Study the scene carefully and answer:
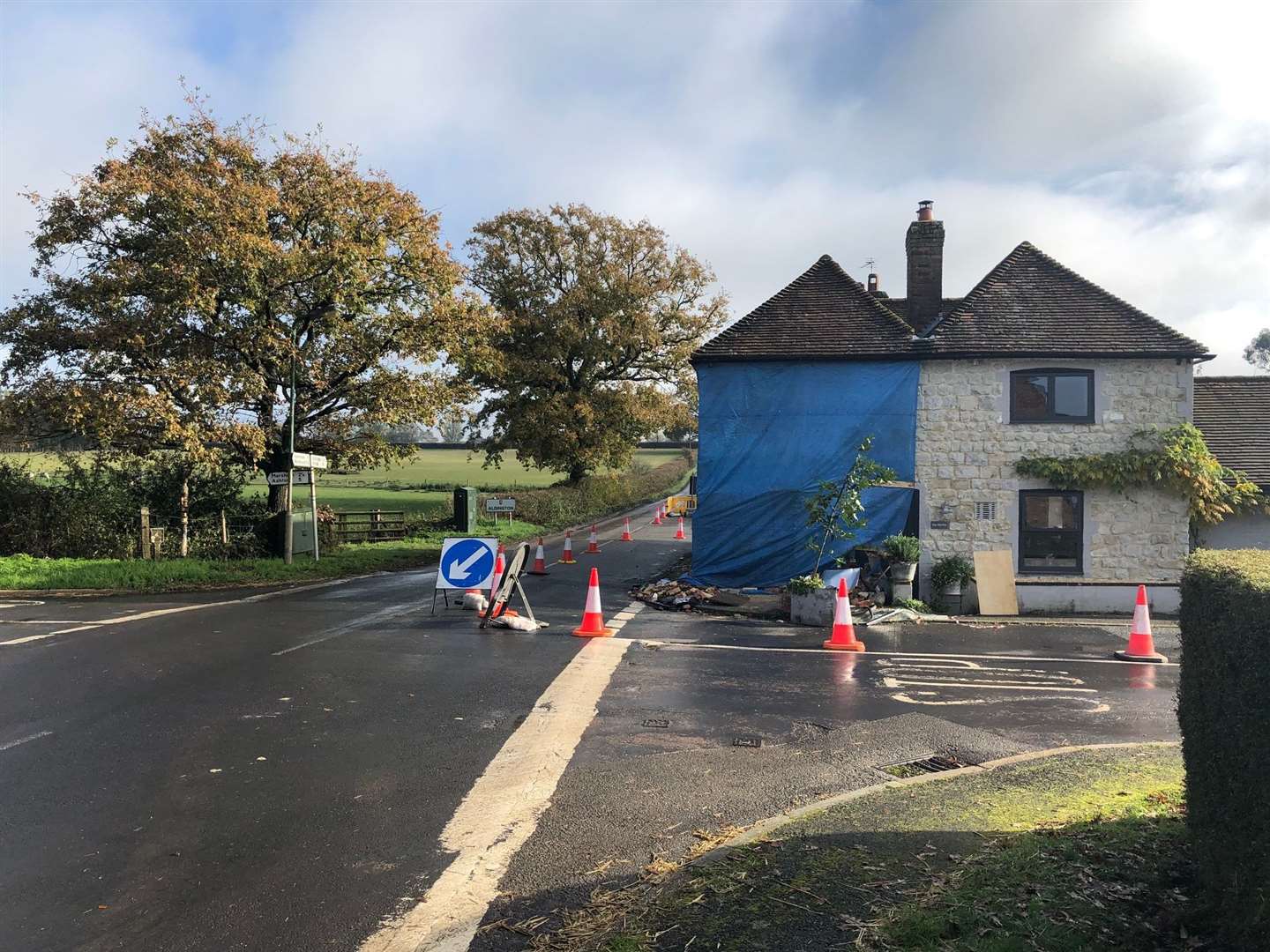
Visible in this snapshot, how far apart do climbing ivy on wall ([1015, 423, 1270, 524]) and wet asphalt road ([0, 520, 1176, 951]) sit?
4.41 metres

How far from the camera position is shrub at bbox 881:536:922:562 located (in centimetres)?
1512

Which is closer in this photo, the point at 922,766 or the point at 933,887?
the point at 933,887

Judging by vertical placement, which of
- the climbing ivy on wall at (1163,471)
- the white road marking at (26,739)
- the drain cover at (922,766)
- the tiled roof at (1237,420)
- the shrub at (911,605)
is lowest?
the white road marking at (26,739)

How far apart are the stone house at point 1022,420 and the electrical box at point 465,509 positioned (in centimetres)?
1273

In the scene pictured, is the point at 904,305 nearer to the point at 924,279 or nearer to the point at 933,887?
the point at 924,279

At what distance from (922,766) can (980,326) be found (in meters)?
12.8

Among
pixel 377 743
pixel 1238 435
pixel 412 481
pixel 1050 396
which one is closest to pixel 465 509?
pixel 1050 396

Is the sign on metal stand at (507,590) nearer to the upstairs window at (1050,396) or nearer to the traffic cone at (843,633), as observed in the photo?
the traffic cone at (843,633)

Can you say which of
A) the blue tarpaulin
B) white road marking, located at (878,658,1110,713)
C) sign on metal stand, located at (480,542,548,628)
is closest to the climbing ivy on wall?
the blue tarpaulin

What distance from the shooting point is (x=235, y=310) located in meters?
20.0

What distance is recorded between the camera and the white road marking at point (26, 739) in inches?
260

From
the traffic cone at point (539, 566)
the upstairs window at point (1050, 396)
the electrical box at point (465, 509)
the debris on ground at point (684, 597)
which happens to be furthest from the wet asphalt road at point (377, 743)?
the electrical box at point (465, 509)

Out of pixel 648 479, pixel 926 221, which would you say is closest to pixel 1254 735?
pixel 926 221

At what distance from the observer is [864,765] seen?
6355 mm
